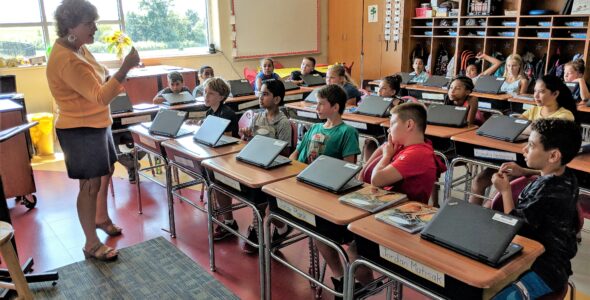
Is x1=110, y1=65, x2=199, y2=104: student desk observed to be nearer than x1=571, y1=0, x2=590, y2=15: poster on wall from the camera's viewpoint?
No

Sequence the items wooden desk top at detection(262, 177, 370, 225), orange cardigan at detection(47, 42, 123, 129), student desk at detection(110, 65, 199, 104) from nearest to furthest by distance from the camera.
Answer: wooden desk top at detection(262, 177, 370, 225) → orange cardigan at detection(47, 42, 123, 129) → student desk at detection(110, 65, 199, 104)

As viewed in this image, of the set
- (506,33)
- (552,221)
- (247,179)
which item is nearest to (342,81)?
(247,179)

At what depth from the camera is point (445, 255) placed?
1390 millimetres

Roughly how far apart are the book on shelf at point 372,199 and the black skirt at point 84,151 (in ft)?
4.77

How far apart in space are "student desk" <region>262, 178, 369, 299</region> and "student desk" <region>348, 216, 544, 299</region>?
0.33 ft

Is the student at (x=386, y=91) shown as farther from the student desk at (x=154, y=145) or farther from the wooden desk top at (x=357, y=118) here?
the student desk at (x=154, y=145)

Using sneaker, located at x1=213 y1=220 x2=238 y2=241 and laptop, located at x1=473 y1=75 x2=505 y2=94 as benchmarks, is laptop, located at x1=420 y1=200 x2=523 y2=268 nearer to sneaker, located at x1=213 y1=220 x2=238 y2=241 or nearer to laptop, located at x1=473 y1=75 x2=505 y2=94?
sneaker, located at x1=213 y1=220 x2=238 y2=241

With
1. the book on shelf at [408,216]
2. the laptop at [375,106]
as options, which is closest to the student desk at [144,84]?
the laptop at [375,106]

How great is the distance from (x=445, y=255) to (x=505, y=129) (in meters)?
1.84

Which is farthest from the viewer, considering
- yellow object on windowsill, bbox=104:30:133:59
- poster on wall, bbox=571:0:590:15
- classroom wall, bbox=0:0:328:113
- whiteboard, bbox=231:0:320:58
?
whiteboard, bbox=231:0:320:58

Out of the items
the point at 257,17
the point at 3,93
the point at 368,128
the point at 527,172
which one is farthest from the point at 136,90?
the point at 527,172

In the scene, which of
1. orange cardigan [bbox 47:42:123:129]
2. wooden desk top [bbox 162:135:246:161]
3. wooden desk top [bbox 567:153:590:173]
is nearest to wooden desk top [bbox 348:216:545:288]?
wooden desk top [bbox 567:153:590:173]

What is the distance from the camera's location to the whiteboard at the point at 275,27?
8.27 meters

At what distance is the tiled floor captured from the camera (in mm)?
2613
